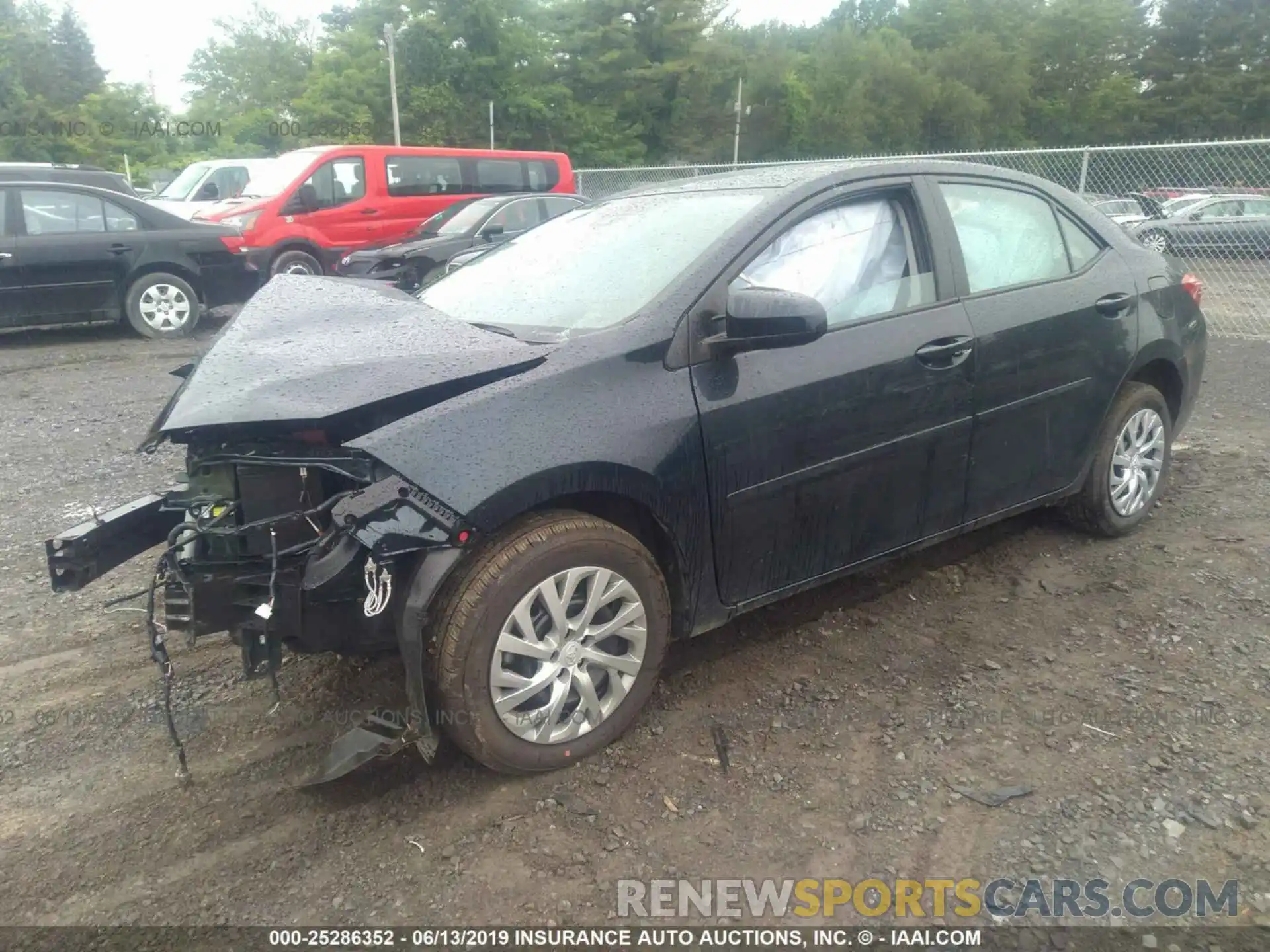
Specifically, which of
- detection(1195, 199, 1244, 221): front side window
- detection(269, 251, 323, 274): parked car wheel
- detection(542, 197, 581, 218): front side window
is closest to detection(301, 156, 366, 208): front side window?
detection(269, 251, 323, 274): parked car wheel

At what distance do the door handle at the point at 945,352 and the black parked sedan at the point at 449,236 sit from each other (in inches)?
265

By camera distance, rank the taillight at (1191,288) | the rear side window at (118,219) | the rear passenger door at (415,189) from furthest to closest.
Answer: the rear passenger door at (415,189)
the rear side window at (118,219)
the taillight at (1191,288)

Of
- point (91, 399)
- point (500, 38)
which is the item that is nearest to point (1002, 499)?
point (91, 399)

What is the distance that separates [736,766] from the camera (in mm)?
2705

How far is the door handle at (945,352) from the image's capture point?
3.23m

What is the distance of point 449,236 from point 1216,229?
10488 millimetres

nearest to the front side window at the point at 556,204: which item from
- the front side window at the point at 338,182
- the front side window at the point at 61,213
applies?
the front side window at the point at 338,182

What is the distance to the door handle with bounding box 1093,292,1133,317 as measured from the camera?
3854 mm

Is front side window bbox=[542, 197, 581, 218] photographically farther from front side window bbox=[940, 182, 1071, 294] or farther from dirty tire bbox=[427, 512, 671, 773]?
dirty tire bbox=[427, 512, 671, 773]

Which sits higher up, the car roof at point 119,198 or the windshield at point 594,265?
the car roof at point 119,198

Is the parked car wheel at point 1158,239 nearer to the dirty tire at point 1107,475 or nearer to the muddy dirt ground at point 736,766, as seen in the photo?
the dirty tire at point 1107,475

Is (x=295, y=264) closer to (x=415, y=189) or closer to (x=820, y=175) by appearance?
(x=415, y=189)

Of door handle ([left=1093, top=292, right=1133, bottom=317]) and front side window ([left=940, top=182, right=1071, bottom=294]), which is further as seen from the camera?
door handle ([left=1093, top=292, right=1133, bottom=317])

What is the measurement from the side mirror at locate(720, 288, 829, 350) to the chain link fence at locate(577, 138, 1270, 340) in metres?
6.33
